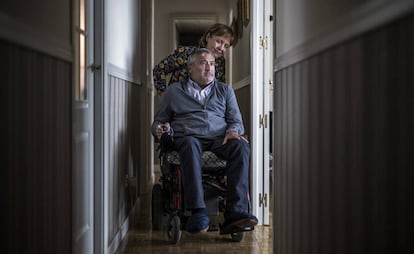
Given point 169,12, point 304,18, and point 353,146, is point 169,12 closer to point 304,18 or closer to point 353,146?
point 304,18

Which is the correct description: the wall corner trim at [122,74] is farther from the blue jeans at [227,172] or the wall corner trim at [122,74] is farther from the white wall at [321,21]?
the white wall at [321,21]

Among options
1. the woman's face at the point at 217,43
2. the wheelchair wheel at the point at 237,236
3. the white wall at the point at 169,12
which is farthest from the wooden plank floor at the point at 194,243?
the white wall at the point at 169,12

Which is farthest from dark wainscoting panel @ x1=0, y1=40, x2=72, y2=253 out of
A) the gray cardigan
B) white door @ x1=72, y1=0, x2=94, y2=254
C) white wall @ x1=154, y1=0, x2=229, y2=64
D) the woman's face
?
white wall @ x1=154, y1=0, x2=229, y2=64

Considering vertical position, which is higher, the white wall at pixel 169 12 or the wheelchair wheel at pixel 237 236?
the white wall at pixel 169 12

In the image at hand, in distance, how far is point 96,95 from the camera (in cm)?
268

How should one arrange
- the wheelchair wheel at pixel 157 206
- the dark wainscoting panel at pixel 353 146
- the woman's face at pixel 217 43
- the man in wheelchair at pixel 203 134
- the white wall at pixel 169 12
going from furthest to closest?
the white wall at pixel 169 12, the woman's face at pixel 217 43, the wheelchair wheel at pixel 157 206, the man in wheelchair at pixel 203 134, the dark wainscoting panel at pixel 353 146

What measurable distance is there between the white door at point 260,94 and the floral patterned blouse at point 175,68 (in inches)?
18.7

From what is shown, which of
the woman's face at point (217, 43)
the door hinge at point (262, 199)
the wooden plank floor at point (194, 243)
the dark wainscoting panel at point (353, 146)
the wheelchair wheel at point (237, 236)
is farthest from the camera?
the woman's face at point (217, 43)

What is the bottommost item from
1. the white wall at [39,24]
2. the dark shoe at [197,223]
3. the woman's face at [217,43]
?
the dark shoe at [197,223]

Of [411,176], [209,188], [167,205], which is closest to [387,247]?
[411,176]

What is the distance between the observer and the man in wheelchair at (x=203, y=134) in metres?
3.11

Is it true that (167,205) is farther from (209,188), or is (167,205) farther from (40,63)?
(40,63)

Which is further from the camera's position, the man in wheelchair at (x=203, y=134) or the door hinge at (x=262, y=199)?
the door hinge at (x=262, y=199)

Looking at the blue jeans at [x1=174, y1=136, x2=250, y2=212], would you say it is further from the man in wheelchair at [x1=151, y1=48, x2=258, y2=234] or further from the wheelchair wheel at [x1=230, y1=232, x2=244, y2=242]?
the wheelchair wheel at [x1=230, y1=232, x2=244, y2=242]
